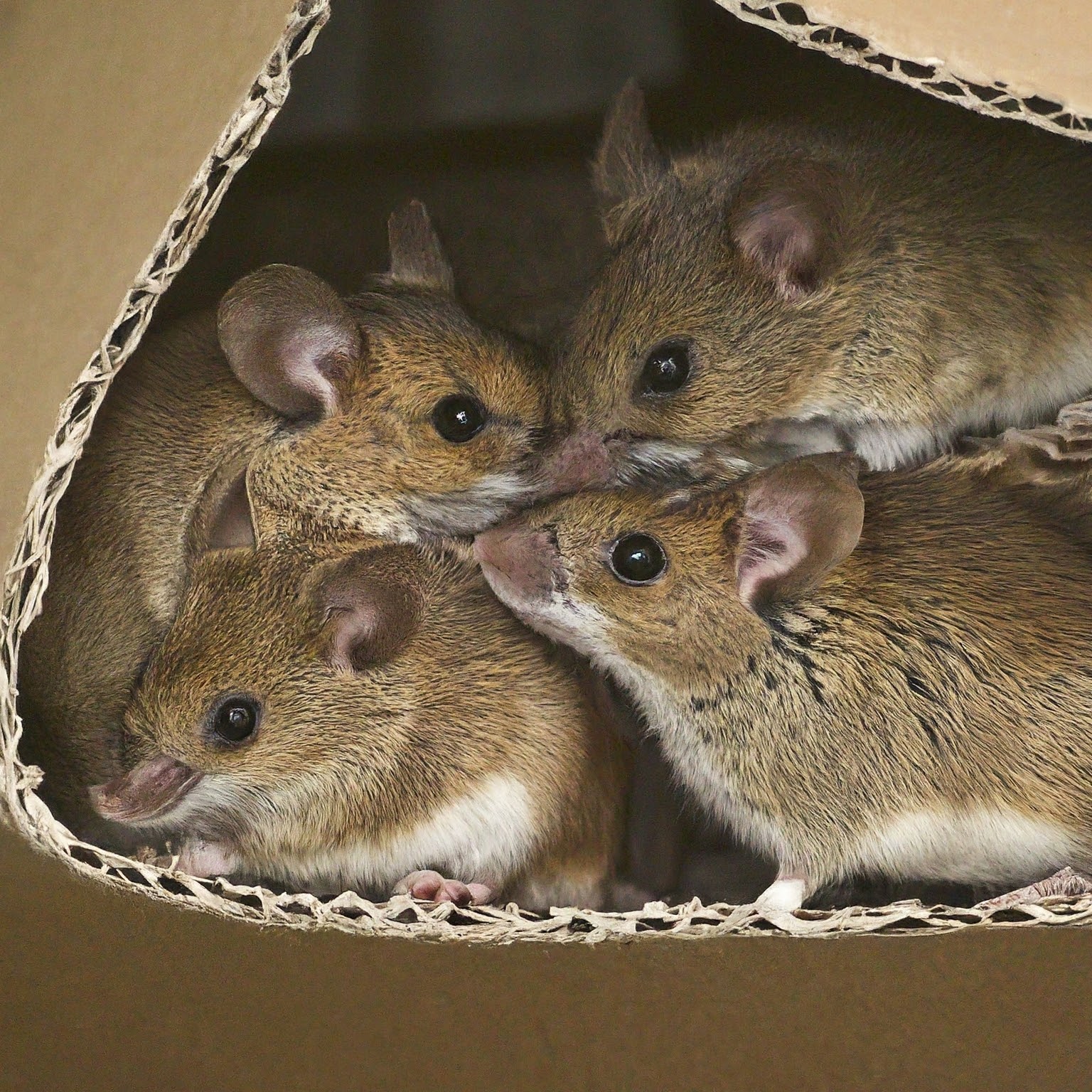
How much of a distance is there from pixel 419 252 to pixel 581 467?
68 centimetres

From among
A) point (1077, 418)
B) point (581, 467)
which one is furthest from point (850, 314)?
point (581, 467)

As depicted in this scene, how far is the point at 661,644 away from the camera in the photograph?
2332mm

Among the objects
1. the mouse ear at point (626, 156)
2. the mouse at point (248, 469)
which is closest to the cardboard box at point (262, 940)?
the mouse at point (248, 469)

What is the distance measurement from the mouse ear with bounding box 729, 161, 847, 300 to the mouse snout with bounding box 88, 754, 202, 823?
4.66ft

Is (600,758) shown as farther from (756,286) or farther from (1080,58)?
(1080,58)

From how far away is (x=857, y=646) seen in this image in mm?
2252

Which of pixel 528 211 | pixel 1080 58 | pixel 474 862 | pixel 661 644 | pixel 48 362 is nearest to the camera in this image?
pixel 1080 58

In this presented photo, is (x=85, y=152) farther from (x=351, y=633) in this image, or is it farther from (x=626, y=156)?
(x=626, y=156)

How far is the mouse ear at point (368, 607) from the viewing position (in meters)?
2.24

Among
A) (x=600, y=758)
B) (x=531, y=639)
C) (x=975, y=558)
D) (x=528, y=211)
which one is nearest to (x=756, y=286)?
(x=975, y=558)

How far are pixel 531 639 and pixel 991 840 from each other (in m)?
0.92

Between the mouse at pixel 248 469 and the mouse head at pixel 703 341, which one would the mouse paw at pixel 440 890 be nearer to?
the mouse at pixel 248 469

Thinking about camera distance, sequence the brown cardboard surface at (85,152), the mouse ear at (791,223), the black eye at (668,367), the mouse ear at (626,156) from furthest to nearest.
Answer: the mouse ear at (626,156) → the black eye at (668,367) → the mouse ear at (791,223) → the brown cardboard surface at (85,152)

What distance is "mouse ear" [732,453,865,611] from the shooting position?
204 cm
